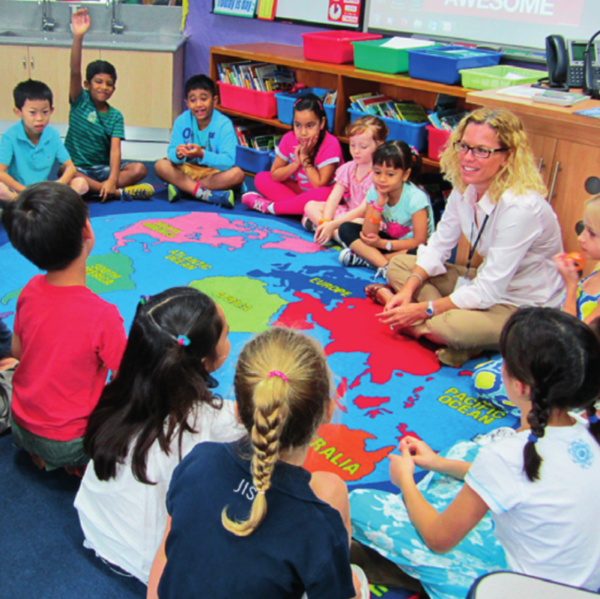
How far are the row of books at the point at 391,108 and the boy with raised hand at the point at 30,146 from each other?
163 centimetres

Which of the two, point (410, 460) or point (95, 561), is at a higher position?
point (410, 460)

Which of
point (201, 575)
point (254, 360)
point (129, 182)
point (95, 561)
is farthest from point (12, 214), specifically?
point (129, 182)

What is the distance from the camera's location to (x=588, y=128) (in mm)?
2279

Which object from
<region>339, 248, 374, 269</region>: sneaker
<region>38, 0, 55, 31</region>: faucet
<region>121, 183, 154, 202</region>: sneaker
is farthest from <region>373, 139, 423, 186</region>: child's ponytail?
<region>38, 0, 55, 31</region>: faucet

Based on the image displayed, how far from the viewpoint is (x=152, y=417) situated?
1283 mm

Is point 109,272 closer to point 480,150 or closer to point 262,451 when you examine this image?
point 480,150

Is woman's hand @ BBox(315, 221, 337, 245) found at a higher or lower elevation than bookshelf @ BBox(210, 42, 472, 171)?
lower

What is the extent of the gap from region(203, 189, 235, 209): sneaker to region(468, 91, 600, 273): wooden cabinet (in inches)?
67.2

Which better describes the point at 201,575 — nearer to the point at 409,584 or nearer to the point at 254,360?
the point at 254,360

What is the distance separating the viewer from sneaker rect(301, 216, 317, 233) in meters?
3.47

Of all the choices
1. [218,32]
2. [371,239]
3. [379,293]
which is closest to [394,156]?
[371,239]

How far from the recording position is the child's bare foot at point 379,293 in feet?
8.59

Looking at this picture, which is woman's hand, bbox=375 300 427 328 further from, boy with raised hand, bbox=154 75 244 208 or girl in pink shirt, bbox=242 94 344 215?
boy with raised hand, bbox=154 75 244 208

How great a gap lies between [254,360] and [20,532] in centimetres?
94
